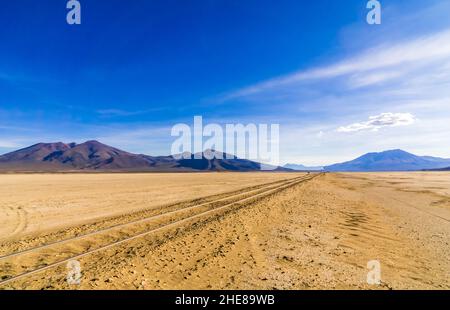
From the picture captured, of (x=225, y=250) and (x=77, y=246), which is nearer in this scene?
(x=225, y=250)

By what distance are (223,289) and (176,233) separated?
18.2 ft

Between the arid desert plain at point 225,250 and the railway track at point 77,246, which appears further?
the railway track at point 77,246

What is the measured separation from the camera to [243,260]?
29.6 ft

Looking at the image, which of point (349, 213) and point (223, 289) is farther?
point (349, 213)

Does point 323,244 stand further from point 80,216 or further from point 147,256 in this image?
point 80,216

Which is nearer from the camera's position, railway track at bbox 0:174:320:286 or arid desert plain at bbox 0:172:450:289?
arid desert plain at bbox 0:172:450:289

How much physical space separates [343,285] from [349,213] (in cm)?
1203

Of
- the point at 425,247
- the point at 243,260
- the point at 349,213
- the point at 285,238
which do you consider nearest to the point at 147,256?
the point at 243,260
